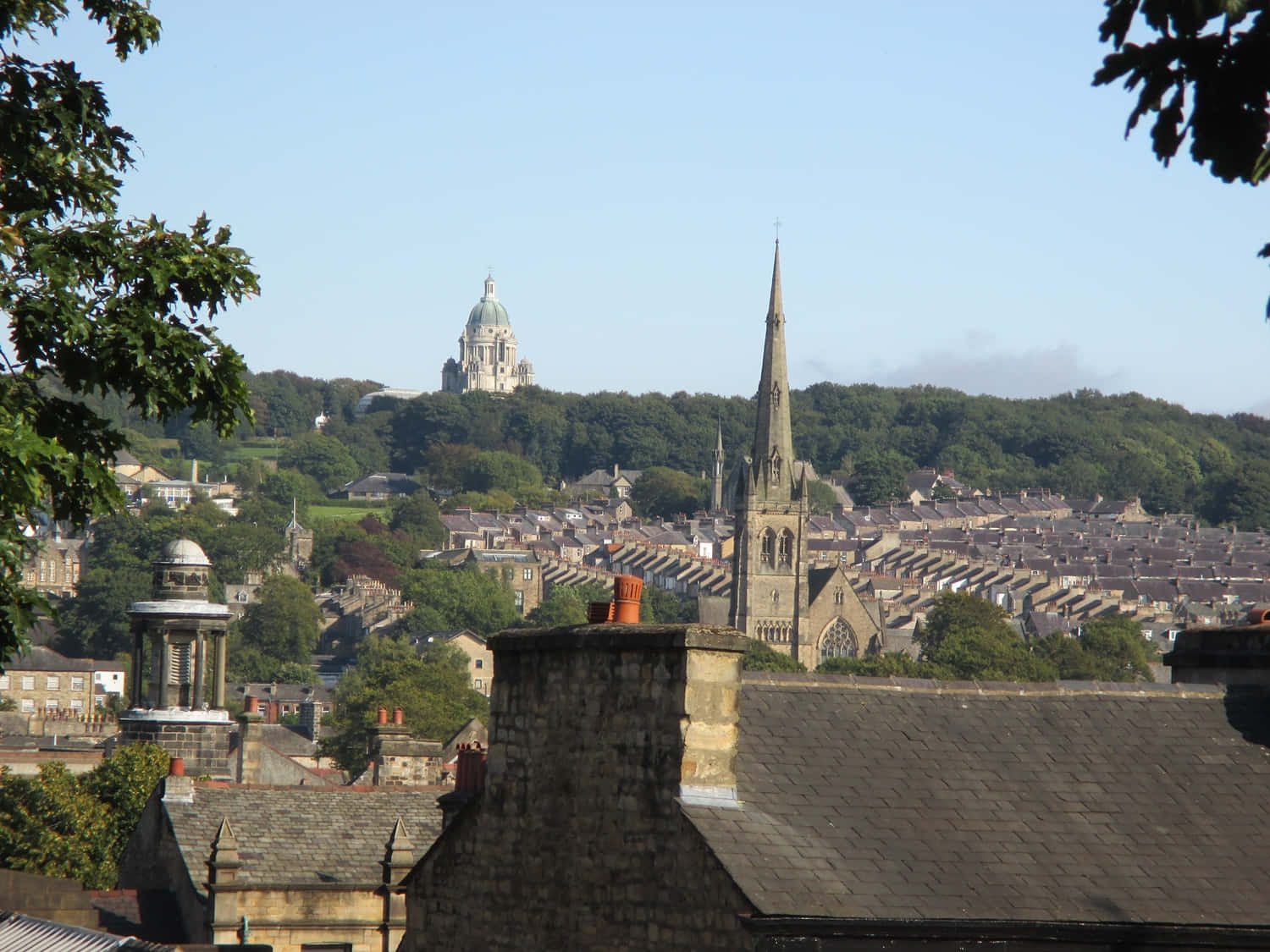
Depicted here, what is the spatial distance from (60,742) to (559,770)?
277 feet

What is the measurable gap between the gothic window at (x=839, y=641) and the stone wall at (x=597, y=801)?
15534 cm

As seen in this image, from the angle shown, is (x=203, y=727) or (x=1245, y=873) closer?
(x=1245, y=873)

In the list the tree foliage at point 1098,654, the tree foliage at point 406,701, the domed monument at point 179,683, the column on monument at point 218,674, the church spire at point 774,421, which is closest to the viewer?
the domed monument at point 179,683

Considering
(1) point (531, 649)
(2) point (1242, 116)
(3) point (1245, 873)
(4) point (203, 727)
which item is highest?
(2) point (1242, 116)

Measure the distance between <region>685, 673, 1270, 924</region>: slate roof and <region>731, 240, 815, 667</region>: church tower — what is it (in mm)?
153514

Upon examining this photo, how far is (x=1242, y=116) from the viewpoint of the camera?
24.7 feet

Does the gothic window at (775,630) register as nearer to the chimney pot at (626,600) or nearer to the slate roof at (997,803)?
the slate roof at (997,803)

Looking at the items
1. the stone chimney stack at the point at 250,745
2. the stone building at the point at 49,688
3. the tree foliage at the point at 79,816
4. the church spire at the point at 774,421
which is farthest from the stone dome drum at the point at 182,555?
the church spire at the point at 774,421

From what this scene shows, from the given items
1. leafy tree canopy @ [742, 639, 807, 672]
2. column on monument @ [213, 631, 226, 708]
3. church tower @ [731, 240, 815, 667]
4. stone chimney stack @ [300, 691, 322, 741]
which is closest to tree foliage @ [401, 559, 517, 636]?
church tower @ [731, 240, 815, 667]

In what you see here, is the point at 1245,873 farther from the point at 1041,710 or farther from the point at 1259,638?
the point at 1259,638

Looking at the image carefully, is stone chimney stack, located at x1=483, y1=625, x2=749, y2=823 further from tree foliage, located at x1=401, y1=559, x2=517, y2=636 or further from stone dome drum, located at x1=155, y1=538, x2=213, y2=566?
tree foliage, located at x1=401, y1=559, x2=517, y2=636

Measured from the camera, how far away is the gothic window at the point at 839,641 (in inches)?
6693

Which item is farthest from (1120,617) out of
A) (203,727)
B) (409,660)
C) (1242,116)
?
(1242,116)

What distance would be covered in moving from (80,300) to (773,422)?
15605cm
